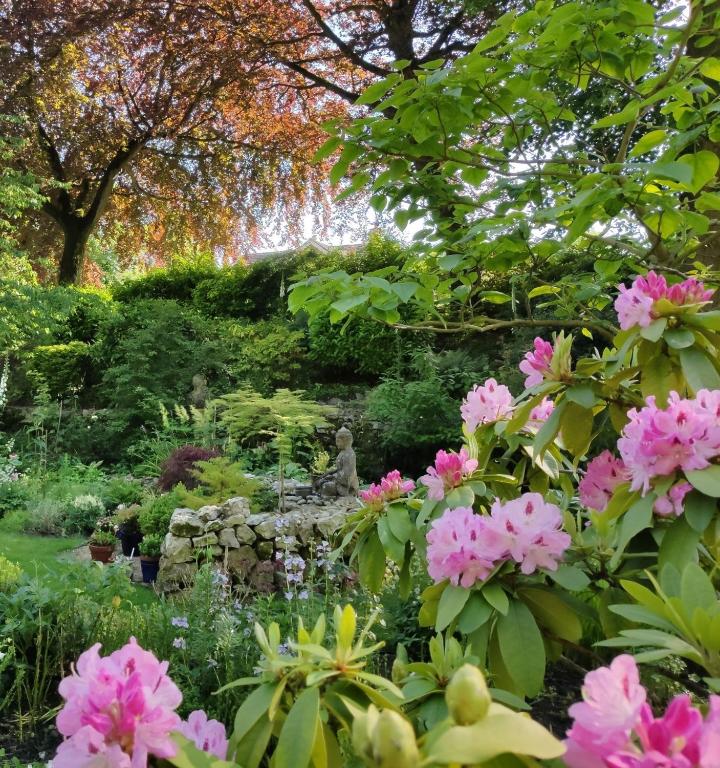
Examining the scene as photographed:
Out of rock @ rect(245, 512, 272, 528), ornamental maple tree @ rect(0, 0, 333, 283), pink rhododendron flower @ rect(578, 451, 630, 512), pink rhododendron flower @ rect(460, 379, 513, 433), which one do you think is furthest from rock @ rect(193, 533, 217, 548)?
ornamental maple tree @ rect(0, 0, 333, 283)

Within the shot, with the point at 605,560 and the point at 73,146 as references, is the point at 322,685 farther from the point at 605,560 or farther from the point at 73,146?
the point at 73,146

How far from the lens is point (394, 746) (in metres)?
0.40

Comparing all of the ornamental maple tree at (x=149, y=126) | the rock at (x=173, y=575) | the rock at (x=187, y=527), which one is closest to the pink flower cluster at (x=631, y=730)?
the rock at (x=173, y=575)

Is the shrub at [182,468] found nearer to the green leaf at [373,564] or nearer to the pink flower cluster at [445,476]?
the green leaf at [373,564]

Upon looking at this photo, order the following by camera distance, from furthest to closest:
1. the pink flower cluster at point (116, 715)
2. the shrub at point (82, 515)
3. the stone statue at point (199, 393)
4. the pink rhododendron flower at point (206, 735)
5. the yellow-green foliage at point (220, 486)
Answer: the stone statue at point (199, 393)
the shrub at point (82, 515)
the yellow-green foliage at point (220, 486)
the pink rhododendron flower at point (206, 735)
the pink flower cluster at point (116, 715)

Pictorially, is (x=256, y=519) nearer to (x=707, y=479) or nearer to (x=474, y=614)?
(x=474, y=614)

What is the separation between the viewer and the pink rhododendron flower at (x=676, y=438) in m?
0.78

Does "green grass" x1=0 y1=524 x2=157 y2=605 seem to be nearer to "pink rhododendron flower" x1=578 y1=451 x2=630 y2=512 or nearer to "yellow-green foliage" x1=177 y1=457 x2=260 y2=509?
"yellow-green foliage" x1=177 y1=457 x2=260 y2=509

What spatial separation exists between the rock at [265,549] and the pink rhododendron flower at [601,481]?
11.3ft

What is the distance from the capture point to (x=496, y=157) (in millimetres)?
1755

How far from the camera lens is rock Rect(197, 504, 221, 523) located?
4281 millimetres

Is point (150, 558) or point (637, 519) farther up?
point (637, 519)

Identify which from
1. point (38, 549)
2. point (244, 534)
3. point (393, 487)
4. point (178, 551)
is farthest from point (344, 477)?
point (393, 487)

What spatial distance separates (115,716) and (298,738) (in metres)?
0.17
